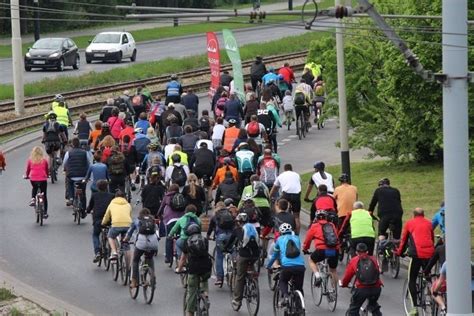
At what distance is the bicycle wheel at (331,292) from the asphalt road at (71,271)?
110 mm

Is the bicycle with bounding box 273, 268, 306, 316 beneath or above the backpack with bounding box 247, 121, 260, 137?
beneath

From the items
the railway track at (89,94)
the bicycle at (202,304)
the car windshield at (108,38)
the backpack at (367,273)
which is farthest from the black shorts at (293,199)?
the car windshield at (108,38)

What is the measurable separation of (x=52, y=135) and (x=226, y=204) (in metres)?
9.77

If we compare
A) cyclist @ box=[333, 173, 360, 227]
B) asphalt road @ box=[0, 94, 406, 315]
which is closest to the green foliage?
cyclist @ box=[333, 173, 360, 227]

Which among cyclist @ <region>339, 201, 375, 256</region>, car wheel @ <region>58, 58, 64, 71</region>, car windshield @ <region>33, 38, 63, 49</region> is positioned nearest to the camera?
cyclist @ <region>339, 201, 375, 256</region>

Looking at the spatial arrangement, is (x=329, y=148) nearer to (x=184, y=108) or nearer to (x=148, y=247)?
(x=184, y=108)

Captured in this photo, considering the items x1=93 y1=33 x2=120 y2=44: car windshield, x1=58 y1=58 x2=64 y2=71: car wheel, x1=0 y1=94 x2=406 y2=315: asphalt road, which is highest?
x1=93 y1=33 x2=120 y2=44: car windshield

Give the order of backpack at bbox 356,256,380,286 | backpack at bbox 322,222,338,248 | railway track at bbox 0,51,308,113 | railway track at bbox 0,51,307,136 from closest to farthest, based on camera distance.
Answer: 1. backpack at bbox 356,256,380,286
2. backpack at bbox 322,222,338,248
3. railway track at bbox 0,51,307,136
4. railway track at bbox 0,51,308,113

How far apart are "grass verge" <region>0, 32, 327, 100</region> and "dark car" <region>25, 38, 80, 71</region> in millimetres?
2448

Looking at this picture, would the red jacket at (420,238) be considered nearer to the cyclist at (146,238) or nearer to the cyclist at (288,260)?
the cyclist at (288,260)

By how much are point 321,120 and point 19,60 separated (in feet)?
35.8

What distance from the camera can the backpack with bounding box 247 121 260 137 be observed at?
31344 mm

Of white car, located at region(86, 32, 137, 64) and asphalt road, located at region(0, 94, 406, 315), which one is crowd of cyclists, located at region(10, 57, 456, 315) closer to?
asphalt road, located at region(0, 94, 406, 315)

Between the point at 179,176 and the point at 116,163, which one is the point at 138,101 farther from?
the point at 179,176
